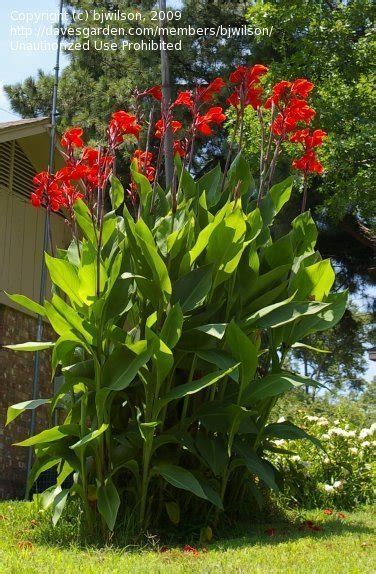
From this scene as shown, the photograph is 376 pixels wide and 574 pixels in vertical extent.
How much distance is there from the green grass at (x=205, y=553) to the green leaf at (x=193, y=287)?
134 cm

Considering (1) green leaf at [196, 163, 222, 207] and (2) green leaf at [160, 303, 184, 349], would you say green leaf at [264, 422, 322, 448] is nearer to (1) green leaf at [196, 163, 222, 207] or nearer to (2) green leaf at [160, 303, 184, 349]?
(2) green leaf at [160, 303, 184, 349]

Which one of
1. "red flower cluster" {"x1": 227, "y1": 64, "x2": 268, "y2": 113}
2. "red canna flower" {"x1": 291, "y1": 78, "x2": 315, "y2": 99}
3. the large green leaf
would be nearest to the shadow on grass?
the large green leaf

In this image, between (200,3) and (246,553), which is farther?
(200,3)

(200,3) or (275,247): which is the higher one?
(200,3)

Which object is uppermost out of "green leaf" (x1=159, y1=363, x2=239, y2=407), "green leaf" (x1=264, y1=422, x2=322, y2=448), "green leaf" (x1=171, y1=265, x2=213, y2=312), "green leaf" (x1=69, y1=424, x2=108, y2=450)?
"green leaf" (x1=171, y1=265, x2=213, y2=312)

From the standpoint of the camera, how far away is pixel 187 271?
4.68 m

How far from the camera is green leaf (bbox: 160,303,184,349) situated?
4.32 metres

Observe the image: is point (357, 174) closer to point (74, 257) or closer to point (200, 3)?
point (200, 3)

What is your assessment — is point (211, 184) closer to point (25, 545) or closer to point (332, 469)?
point (25, 545)

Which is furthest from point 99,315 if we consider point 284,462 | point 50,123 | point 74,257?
point 50,123

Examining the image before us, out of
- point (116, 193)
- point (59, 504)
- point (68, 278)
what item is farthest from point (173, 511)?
point (116, 193)

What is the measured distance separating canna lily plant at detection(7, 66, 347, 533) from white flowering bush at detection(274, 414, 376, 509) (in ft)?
4.85

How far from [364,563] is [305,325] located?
5.35ft

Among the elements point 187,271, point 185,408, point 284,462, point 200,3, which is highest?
point 200,3
